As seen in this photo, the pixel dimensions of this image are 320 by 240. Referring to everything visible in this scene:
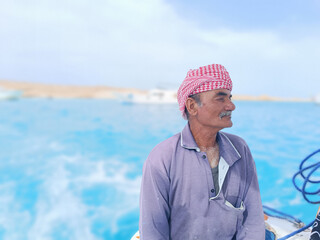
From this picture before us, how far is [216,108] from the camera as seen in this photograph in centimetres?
134

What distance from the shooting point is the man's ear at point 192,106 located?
1382 millimetres

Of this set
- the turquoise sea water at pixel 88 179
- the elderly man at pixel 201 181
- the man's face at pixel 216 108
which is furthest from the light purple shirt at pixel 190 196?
the turquoise sea water at pixel 88 179

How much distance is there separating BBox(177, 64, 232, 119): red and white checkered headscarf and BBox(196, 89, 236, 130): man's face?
0.03 m

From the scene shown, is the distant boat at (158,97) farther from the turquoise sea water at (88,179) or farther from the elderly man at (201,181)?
the elderly man at (201,181)

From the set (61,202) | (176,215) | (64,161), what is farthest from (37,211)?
(176,215)

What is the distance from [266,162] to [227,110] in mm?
8980

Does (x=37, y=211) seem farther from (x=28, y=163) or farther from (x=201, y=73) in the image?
(x=201, y=73)

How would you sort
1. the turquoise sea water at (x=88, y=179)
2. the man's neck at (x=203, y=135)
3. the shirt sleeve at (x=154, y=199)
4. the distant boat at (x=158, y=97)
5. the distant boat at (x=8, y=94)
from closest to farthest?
the shirt sleeve at (x=154, y=199) < the man's neck at (x=203, y=135) < the turquoise sea water at (x=88, y=179) < the distant boat at (x=158, y=97) < the distant boat at (x=8, y=94)

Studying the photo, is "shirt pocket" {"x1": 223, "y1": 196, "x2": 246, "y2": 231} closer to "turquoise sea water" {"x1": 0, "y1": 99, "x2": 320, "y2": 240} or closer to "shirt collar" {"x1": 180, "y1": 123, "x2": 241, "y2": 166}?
Result: "shirt collar" {"x1": 180, "y1": 123, "x2": 241, "y2": 166}

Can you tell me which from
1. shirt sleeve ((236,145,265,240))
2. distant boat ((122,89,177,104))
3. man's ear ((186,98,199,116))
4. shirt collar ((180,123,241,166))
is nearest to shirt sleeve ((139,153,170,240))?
shirt collar ((180,123,241,166))

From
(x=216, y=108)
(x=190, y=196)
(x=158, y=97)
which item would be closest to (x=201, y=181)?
(x=190, y=196)

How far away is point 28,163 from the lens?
30.3 ft

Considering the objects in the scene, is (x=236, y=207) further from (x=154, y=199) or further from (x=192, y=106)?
(x=192, y=106)

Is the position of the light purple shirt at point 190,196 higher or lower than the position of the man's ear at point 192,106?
lower
